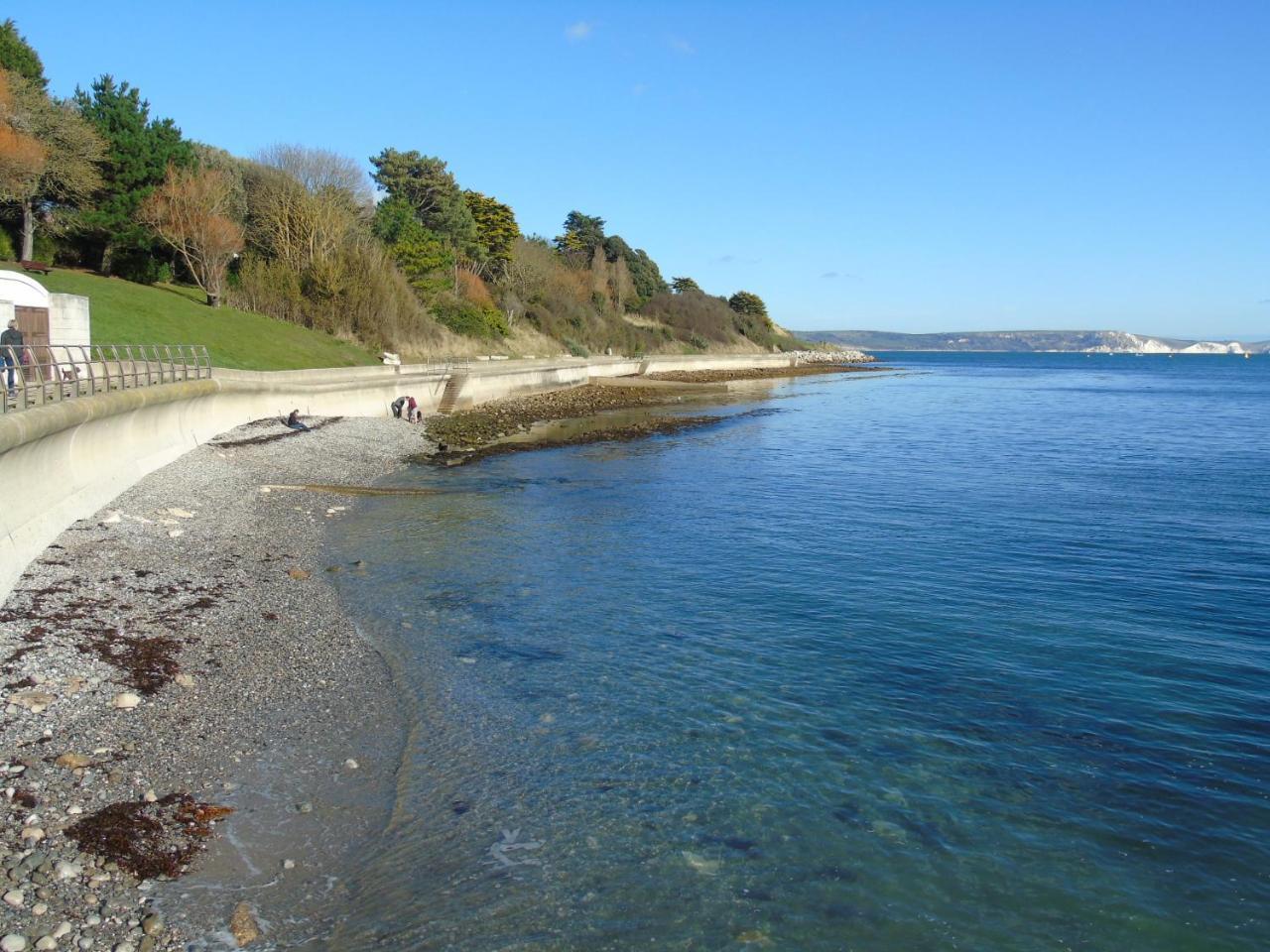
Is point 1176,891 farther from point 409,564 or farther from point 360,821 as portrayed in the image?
point 409,564

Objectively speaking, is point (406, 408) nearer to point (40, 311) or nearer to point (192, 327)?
point (192, 327)

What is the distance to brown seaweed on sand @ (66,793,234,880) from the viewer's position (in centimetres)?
686

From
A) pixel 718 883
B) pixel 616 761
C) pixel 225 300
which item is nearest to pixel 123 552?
pixel 616 761

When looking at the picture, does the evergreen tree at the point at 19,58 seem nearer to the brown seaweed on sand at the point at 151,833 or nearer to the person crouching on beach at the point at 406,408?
the person crouching on beach at the point at 406,408

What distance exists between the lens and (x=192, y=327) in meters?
39.2

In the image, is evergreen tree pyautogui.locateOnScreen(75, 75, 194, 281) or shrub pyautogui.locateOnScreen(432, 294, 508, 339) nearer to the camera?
evergreen tree pyautogui.locateOnScreen(75, 75, 194, 281)

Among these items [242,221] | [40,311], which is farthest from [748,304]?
[40,311]

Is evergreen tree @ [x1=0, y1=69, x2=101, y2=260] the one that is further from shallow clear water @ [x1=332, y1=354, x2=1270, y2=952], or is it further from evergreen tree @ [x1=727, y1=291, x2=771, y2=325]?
evergreen tree @ [x1=727, y1=291, x2=771, y2=325]

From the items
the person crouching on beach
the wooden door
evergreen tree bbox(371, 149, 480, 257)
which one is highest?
evergreen tree bbox(371, 149, 480, 257)

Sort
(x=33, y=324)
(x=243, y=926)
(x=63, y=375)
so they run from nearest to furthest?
(x=243, y=926) → (x=63, y=375) → (x=33, y=324)

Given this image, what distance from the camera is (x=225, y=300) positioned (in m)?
49.0

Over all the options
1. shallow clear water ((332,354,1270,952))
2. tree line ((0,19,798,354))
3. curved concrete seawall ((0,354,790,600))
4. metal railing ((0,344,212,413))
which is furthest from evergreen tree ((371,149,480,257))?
shallow clear water ((332,354,1270,952))

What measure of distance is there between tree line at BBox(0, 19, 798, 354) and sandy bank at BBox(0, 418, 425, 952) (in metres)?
29.8

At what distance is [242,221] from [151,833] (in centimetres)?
5224
